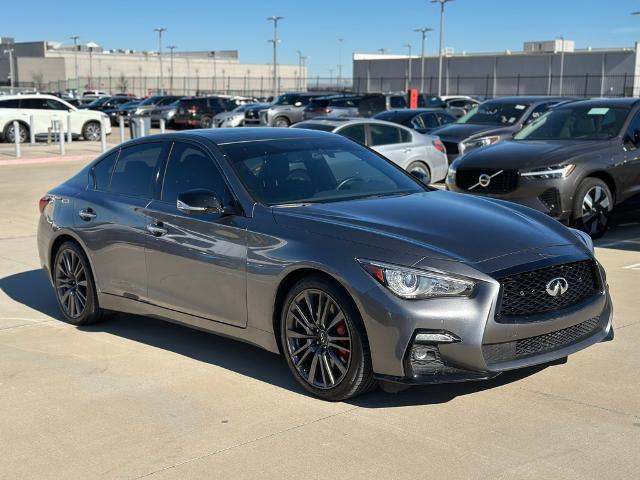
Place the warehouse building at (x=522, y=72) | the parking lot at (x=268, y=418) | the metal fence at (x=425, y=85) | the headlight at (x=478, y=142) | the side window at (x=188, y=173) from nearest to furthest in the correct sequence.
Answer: the parking lot at (x=268, y=418) < the side window at (x=188, y=173) < the headlight at (x=478, y=142) < the metal fence at (x=425, y=85) < the warehouse building at (x=522, y=72)

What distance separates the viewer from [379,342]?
4.70 metres

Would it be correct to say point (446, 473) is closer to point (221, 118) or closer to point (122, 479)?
point (122, 479)

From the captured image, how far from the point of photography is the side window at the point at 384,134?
1509cm

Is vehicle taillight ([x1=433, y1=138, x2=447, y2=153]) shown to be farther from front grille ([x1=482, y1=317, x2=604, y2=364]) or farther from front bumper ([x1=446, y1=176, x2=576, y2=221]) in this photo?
front grille ([x1=482, y1=317, x2=604, y2=364])

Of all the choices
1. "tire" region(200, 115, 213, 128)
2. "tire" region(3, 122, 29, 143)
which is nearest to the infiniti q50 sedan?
"tire" region(3, 122, 29, 143)

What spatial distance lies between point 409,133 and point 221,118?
2048 centimetres

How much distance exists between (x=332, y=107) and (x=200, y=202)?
2804 cm

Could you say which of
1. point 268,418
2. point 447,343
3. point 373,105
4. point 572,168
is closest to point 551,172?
point 572,168

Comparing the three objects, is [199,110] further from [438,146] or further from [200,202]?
[200,202]

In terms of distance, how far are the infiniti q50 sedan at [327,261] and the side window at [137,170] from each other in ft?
0.05

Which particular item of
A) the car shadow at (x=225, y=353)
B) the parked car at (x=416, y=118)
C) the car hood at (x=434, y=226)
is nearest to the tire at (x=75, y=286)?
the car shadow at (x=225, y=353)

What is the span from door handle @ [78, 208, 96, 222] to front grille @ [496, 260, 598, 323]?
3.47 m

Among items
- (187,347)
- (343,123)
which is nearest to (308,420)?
(187,347)

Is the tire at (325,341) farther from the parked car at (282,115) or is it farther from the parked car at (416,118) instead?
the parked car at (282,115)
